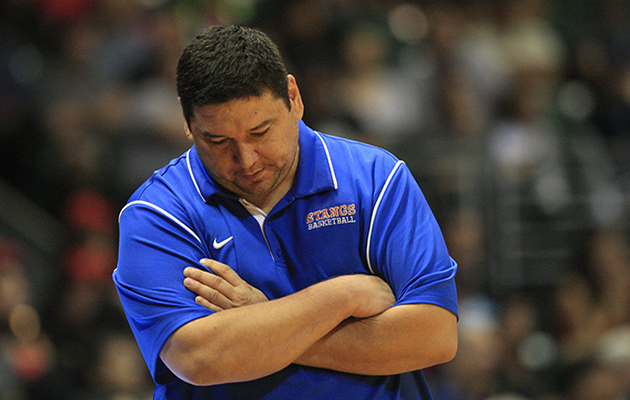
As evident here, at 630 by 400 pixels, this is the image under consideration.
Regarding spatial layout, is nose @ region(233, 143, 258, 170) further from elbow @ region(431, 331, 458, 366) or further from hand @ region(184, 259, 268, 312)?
elbow @ region(431, 331, 458, 366)

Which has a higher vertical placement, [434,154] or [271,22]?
[271,22]

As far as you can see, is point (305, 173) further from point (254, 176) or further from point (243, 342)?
point (243, 342)

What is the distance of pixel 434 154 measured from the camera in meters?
6.82

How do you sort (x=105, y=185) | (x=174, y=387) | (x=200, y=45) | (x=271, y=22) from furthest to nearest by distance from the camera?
1. (x=271, y=22)
2. (x=105, y=185)
3. (x=174, y=387)
4. (x=200, y=45)

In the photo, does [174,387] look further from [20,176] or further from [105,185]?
[20,176]

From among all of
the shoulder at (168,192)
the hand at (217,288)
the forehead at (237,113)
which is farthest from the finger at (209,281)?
the forehead at (237,113)

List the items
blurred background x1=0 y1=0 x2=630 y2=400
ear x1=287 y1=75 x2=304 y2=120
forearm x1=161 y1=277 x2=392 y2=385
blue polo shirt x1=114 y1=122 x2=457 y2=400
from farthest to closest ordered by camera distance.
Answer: blurred background x1=0 y1=0 x2=630 y2=400 < ear x1=287 y1=75 x2=304 y2=120 < blue polo shirt x1=114 y1=122 x2=457 y2=400 < forearm x1=161 y1=277 x2=392 y2=385

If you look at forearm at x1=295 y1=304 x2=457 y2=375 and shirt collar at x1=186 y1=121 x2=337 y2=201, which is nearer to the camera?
forearm at x1=295 y1=304 x2=457 y2=375

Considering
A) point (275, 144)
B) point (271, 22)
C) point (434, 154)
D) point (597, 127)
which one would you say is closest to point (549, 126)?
point (597, 127)

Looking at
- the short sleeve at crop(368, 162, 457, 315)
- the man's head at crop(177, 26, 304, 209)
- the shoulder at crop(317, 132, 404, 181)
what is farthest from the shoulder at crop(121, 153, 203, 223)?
the short sleeve at crop(368, 162, 457, 315)

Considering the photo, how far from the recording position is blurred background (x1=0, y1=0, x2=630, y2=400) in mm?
6047

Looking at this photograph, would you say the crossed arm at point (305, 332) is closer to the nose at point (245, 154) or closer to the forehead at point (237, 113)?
the nose at point (245, 154)

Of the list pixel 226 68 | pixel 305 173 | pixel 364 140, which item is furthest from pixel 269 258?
pixel 364 140

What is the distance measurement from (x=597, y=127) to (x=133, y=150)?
5.12 meters
